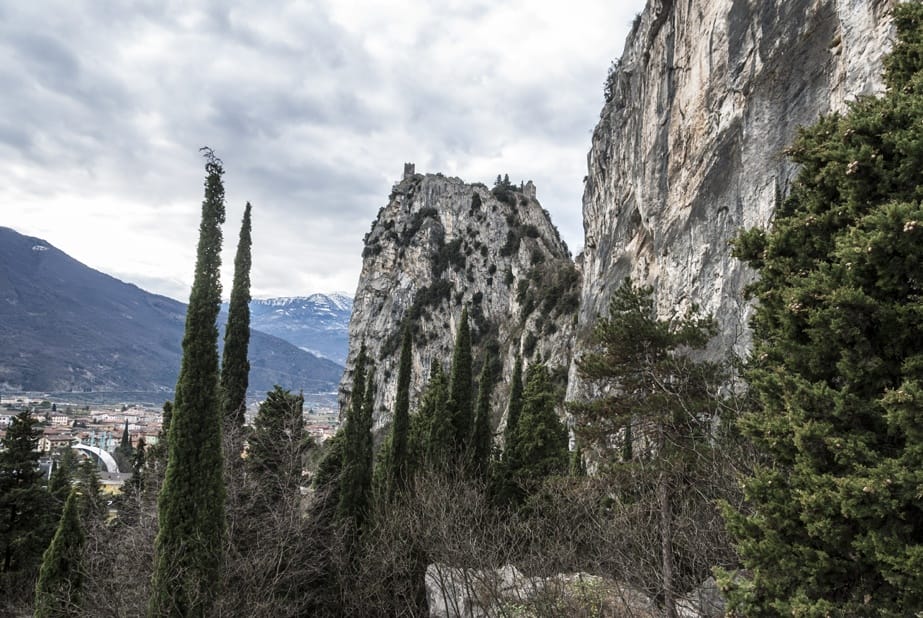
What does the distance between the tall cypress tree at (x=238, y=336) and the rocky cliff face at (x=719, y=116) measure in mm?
16009

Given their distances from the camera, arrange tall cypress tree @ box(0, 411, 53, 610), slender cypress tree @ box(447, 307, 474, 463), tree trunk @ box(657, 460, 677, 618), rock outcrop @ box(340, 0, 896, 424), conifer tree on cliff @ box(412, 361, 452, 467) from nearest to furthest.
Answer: tree trunk @ box(657, 460, 677, 618) → rock outcrop @ box(340, 0, 896, 424) → tall cypress tree @ box(0, 411, 53, 610) → conifer tree on cliff @ box(412, 361, 452, 467) → slender cypress tree @ box(447, 307, 474, 463)

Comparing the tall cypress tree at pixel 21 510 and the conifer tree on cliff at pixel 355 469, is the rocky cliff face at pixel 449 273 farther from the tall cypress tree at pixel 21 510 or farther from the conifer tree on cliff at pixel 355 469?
the tall cypress tree at pixel 21 510

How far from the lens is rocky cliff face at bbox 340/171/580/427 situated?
2382 inches

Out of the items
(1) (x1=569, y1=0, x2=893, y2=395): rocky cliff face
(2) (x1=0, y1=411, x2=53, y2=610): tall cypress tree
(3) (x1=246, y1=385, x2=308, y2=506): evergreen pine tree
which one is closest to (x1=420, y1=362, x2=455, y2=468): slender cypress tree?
(3) (x1=246, y1=385, x2=308, y2=506): evergreen pine tree

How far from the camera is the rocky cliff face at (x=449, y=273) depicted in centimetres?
6050

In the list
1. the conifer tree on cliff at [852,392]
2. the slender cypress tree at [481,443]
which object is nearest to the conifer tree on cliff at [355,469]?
the slender cypress tree at [481,443]

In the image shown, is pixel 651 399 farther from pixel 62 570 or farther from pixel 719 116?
pixel 719 116

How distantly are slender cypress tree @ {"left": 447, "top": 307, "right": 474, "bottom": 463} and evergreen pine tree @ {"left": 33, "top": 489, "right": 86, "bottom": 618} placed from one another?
12904 millimetres

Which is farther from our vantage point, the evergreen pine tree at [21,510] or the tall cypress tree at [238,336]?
the tall cypress tree at [238,336]

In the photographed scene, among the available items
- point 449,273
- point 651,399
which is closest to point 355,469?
point 651,399

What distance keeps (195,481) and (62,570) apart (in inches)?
188

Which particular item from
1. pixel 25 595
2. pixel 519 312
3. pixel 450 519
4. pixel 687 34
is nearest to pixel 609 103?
pixel 687 34

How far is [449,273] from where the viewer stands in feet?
228

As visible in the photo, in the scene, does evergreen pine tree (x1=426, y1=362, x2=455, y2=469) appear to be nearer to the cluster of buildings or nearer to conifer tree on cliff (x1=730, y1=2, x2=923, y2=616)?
conifer tree on cliff (x1=730, y1=2, x2=923, y2=616)
